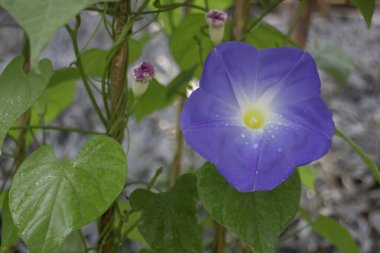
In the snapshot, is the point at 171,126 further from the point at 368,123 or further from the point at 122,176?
the point at 122,176

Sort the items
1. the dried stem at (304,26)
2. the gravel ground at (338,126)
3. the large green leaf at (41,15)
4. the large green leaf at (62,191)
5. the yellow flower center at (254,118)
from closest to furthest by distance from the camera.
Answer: the large green leaf at (41,15)
the large green leaf at (62,191)
the yellow flower center at (254,118)
the dried stem at (304,26)
the gravel ground at (338,126)

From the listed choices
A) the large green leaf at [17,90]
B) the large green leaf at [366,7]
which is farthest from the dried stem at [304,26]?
the large green leaf at [17,90]

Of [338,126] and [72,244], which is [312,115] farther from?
[338,126]

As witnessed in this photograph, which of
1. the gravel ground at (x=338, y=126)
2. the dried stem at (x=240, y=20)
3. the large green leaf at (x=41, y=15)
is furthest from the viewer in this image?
the gravel ground at (x=338, y=126)

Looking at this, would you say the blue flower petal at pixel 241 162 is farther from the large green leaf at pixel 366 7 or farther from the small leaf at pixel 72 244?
the small leaf at pixel 72 244

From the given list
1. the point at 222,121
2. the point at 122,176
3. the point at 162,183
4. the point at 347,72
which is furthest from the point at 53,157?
the point at 162,183

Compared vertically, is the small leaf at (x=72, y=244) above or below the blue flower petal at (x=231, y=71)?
below

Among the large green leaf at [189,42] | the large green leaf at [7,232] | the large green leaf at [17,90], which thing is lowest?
the large green leaf at [189,42]

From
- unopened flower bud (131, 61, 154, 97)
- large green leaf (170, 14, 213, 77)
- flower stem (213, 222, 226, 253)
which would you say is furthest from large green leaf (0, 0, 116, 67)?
large green leaf (170, 14, 213, 77)
